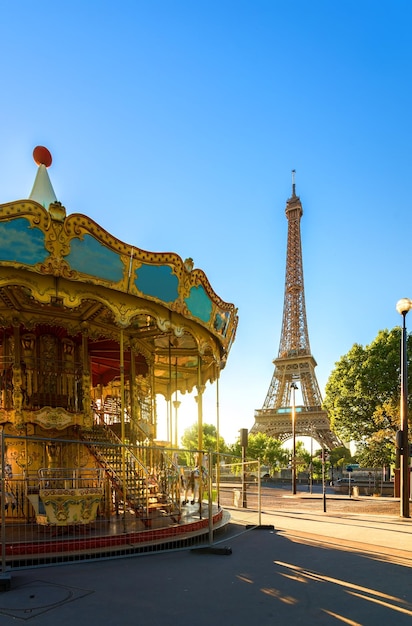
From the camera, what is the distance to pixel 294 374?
69312 millimetres

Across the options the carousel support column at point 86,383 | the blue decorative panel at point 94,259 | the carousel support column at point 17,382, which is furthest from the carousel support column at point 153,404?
the blue decorative panel at point 94,259

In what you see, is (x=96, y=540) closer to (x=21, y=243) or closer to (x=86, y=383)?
(x=86, y=383)

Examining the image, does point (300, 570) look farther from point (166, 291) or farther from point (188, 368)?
point (188, 368)

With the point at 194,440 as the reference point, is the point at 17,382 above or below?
above

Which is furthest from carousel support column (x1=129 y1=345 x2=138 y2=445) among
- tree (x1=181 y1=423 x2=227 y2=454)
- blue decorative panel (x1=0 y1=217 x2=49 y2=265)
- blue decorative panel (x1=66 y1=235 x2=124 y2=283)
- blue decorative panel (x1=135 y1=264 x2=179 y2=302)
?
tree (x1=181 y1=423 x2=227 y2=454)

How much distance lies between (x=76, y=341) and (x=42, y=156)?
186 inches

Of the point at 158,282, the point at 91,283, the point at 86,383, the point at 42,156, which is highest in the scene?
the point at 42,156

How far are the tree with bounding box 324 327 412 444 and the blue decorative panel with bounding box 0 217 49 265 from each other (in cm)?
2557

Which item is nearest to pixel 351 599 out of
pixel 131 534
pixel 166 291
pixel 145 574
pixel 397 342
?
pixel 145 574

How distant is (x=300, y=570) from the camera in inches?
282

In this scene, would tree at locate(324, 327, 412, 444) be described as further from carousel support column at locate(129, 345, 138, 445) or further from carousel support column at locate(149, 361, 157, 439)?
carousel support column at locate(129, 345, 138, 445)

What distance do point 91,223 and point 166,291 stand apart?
228cm

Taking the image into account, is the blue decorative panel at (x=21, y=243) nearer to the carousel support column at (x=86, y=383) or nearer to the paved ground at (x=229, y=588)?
the carousel support column at (x=86, y=383)

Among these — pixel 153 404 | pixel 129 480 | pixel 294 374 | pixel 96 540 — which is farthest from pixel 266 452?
pixel 96 540
